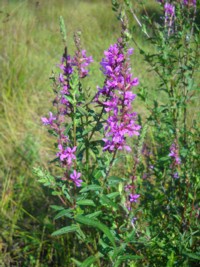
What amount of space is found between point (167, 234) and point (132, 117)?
0.74m

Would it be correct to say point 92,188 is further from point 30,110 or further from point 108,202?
point 30,110

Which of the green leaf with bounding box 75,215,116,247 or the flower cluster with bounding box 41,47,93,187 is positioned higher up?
the flower cluster with bounding box 41,47,93,187

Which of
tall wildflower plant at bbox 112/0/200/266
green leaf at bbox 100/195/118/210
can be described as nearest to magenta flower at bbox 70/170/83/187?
green leaf at bbox 100/195/118/210

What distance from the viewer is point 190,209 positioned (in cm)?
177

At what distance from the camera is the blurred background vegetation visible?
7.47ft

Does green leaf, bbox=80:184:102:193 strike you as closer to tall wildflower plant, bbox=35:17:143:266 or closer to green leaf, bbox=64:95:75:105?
tall wildflower plant, bbox=35:17:143:266

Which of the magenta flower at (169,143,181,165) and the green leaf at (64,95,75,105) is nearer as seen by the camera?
the green leaf at (64,95,75,105)

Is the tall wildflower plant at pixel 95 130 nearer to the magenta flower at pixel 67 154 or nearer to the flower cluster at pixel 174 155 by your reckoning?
the magenta flower at pixel 67 154

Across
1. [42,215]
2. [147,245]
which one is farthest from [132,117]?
[42,215]

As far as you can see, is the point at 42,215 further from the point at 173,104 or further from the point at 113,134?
the point at 113,134

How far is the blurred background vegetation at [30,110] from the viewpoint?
2277 mm

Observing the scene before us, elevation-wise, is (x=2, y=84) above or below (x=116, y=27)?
below

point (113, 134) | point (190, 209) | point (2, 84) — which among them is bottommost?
point (190, 209)

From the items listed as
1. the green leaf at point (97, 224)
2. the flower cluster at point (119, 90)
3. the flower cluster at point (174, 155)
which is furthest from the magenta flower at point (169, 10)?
the green leaf at point (97, 224)
